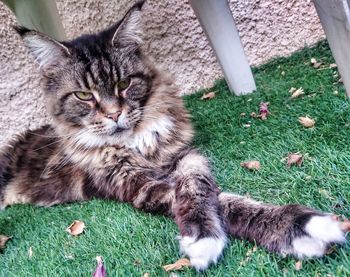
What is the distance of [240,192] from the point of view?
1281 millimetres

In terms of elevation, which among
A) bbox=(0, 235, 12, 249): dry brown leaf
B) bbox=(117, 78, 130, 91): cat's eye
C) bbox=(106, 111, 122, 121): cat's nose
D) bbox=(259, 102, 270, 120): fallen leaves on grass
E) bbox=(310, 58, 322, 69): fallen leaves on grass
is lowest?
bbox=(310, 58, 322, 69): fallen leaves on grass

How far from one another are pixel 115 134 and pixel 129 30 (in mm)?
387

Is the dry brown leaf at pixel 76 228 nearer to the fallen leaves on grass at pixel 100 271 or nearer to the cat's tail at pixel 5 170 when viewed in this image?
the fallen leaves on grass at pixel 100 271

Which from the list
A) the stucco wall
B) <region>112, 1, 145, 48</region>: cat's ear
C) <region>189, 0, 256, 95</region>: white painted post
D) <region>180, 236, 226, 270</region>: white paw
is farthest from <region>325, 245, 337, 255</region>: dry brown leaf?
the stucco wall

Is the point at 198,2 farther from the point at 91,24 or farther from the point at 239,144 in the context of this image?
the point at 91,24

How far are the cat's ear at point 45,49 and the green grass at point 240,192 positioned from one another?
519mm

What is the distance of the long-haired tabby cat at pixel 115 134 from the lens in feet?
4.44

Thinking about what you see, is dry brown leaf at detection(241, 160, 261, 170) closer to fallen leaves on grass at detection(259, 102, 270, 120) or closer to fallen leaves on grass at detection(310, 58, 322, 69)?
fallen leaves on grass at detection(259, 102, 270, 120)

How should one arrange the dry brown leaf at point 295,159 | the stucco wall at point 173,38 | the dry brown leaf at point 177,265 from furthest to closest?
1. the stucco wall at point 173,38
2. the dry brown leaf at point 295,159
3. the dry brown leaf at point 177,265

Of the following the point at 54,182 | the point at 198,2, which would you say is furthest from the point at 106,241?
the point at 198,2

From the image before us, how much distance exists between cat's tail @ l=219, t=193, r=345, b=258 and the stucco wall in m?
1.62

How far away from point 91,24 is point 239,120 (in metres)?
1.30

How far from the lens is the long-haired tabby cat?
53.3 inches

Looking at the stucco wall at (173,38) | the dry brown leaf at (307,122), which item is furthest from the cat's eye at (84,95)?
the stucco wall at (173,38)
